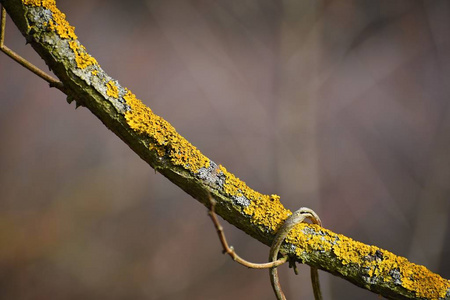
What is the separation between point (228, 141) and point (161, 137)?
2.64 feet

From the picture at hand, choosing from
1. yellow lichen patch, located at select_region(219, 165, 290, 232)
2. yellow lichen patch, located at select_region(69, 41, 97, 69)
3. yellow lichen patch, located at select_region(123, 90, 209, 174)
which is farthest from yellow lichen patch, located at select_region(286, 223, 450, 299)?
yellow lichen patch, located at select_region(69, 41, 97, 69)

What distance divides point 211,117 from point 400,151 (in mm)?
604

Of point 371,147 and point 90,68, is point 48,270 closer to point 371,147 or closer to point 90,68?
point 90,68

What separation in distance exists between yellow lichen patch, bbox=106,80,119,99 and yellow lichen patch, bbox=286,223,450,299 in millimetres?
235

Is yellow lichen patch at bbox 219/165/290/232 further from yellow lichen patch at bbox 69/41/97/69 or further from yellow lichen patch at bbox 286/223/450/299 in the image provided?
yellow lichen patch at bbox 69/41/97/69

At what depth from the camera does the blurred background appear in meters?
→ 1.11

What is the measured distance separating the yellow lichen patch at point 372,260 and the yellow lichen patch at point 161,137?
0.44 ft

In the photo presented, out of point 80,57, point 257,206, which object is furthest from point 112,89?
point 257,206

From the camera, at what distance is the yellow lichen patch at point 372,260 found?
473mm

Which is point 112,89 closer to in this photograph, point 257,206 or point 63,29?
point 63,29

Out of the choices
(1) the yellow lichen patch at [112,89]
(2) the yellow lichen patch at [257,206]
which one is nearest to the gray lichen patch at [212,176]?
(2) the yellow lichen patch at [257,206]

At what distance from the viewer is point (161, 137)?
0.44 m

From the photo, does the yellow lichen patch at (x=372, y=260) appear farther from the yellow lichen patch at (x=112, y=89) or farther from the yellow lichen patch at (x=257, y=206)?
the yellow lichen patch at (x=112, y=89)

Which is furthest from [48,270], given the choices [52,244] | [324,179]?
[324,179]
